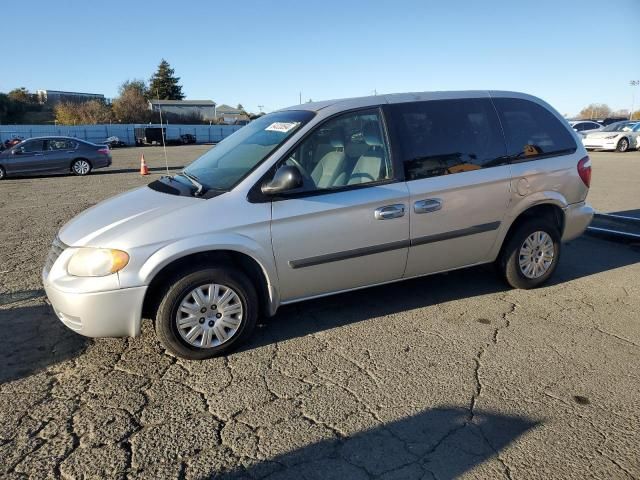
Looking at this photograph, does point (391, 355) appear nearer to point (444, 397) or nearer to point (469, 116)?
point (444, 397)

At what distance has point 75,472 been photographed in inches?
97.0

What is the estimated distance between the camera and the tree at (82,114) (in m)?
68.6

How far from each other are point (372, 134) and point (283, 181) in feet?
3.39

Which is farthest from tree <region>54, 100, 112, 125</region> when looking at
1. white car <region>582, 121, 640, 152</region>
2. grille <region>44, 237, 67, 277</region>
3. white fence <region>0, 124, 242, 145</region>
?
grille <region>44, 237, 67, 277</region>

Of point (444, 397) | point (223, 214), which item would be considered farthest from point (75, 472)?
point (444, 397)

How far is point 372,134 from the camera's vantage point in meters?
4.15

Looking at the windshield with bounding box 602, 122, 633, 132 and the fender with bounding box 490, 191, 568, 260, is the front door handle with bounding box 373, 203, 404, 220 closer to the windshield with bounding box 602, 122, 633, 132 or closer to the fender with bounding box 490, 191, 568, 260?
the fender with bounding box 490, 191, 568, 260

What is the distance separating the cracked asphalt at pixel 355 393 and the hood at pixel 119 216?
906 millimetres

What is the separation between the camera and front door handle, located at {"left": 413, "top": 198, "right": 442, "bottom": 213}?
411 centimetres

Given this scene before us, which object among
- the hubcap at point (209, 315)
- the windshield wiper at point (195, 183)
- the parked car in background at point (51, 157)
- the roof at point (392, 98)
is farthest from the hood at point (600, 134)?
the hubcap at point (209, 315)

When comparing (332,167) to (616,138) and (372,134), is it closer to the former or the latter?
(372,134)

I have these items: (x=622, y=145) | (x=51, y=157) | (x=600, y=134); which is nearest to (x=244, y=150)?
(x=51, y=157)

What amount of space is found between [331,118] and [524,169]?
1.97 m

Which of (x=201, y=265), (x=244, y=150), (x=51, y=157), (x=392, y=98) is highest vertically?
(x=392, y=98)
